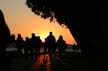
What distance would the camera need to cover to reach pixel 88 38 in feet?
60.2

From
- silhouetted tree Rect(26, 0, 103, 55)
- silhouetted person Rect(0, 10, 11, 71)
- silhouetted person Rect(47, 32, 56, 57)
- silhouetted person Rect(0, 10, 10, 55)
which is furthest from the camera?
silhouetted person Rect(47, 32, 56, 57)

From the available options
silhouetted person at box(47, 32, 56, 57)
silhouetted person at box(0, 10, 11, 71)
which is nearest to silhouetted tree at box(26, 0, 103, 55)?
silhouetted person at box(47, 32, 56, 57)

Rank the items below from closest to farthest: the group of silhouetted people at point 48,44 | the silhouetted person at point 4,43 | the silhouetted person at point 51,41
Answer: the silhouetted person at point 4,43 → the silhouetted person at point 51,41 → the group of silhouetted people at point 48,44

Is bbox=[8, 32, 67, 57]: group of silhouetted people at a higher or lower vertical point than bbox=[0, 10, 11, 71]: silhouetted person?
higher

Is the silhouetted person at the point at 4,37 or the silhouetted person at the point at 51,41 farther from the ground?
the silhouetted person at the point at 51,41

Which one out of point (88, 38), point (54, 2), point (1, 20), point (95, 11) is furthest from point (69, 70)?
point (1, 20)

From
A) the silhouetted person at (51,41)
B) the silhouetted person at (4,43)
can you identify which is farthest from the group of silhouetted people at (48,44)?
the silhouetted person at (4,43)

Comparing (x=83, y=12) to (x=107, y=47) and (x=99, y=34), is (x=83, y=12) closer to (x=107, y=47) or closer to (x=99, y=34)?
(x=99, y=34)

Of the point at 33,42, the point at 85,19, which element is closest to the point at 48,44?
the point at 33,42

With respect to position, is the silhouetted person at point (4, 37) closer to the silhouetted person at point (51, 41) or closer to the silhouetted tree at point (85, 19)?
the silhouetted tree at point (85, 19)

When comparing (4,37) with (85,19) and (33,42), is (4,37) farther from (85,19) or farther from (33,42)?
(33,42)

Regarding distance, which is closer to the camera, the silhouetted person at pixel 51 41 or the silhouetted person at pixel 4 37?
the silhouetted person at pixel 4 37

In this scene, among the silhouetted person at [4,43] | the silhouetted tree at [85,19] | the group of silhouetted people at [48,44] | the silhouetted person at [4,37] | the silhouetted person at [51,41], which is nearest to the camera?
the silhouetted person at [4,43]

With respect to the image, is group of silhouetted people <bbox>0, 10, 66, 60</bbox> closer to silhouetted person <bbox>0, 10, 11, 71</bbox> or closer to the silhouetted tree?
silhouetted person <bbox>0, 10, 11, 71</bbox>
